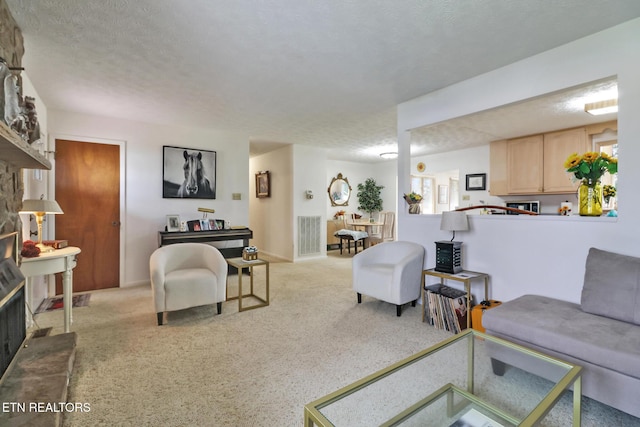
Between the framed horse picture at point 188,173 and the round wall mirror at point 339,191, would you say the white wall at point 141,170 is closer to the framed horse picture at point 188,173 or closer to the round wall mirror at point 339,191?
the framed horse picture at point 188,173

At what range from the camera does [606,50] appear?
2.16m

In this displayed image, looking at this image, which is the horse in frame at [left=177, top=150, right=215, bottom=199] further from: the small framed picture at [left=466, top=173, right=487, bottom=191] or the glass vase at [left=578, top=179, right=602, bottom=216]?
the small framed picture at [left=466, top=173, right=487, bottom=191]

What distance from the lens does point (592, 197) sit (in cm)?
232

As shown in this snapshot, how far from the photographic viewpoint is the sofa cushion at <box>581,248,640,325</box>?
5.94ft

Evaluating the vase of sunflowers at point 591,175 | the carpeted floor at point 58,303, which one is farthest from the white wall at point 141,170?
the vase of sunflowers at point 591,175

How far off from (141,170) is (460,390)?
4.75m

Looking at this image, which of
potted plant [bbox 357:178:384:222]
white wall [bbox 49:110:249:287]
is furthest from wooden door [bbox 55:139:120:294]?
potted plant [bbox 357:178:384:222]

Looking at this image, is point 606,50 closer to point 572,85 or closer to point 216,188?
point 572,85

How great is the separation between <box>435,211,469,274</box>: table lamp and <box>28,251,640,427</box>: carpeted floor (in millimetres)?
Result: 628

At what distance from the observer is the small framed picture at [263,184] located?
6.90 meters

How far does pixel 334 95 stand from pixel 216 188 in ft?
8.93

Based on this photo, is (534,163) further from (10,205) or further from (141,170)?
(10,205)

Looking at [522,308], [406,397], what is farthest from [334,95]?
[406,397]

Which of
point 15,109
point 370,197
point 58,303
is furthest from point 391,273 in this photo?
point 370,197
